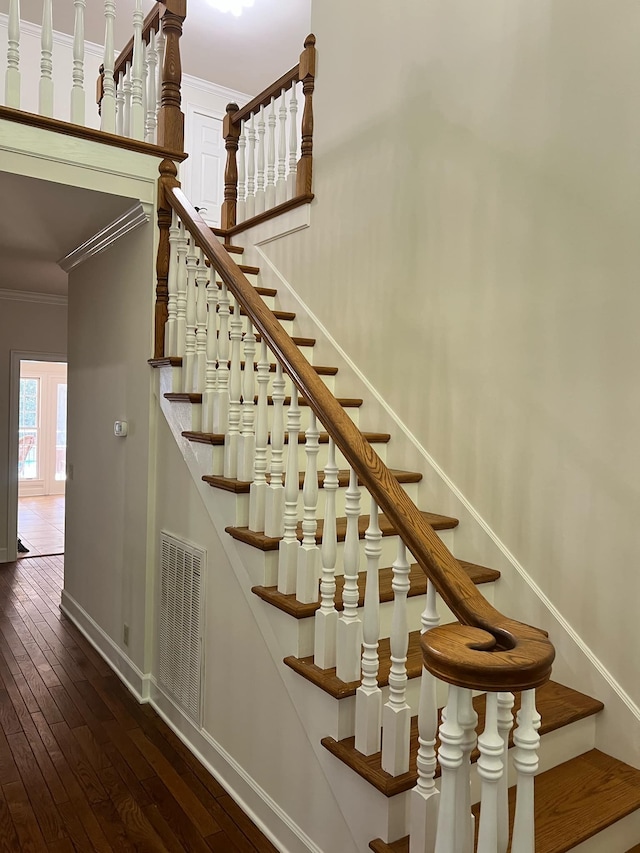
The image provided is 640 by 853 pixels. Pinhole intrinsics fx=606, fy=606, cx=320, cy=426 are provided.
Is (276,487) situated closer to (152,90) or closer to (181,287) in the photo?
(181,287)

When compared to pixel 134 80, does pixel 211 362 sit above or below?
below

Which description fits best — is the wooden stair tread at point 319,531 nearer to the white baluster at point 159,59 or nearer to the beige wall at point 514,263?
the beige wall at point 514,263

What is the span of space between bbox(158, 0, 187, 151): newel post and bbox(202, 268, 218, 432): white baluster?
98cm

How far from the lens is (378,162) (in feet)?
11.0

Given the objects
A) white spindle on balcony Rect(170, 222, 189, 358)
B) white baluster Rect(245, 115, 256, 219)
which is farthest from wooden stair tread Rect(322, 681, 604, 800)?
white baluster Rect(245, 115, 256, 219)

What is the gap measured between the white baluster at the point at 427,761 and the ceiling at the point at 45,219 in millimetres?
2597

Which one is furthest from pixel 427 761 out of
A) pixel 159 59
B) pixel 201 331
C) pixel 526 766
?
pixel 159 59

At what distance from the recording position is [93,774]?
2514 millimetres

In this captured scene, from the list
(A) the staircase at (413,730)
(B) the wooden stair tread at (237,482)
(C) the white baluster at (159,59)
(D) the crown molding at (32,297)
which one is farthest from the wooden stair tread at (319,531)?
(D) the crown molding at (32,297)

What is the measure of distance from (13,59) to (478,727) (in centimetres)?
331

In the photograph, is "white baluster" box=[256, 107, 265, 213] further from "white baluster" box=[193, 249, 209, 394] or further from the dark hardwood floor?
the dark hardwood floor

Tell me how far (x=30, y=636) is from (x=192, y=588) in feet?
6.29

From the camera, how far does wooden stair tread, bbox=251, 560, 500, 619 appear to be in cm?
204

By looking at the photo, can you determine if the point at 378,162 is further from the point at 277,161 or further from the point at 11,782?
the point at 11,782
